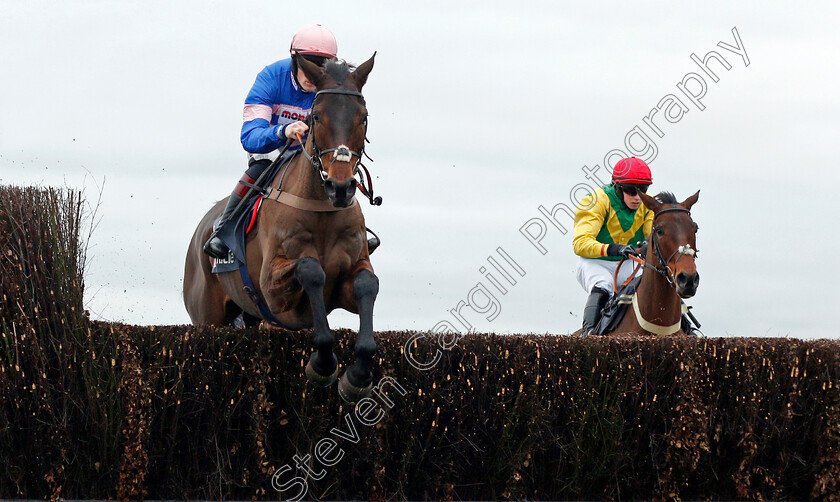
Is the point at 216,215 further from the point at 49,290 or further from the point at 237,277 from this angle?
the point at 49,290

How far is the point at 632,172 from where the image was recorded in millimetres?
9648

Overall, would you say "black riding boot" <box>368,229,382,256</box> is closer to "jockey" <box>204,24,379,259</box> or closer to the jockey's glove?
"jockey" <box>204,24,379,259</box>

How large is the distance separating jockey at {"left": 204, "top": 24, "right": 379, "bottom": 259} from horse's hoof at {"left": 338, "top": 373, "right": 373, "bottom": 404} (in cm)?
131

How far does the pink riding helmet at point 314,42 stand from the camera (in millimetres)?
7250

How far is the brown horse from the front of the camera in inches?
326

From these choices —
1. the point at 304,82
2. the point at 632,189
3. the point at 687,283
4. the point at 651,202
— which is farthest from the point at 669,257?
the point at 304,82

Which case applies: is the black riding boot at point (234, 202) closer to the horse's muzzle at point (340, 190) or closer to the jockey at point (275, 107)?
the jockey at point (275, 107)

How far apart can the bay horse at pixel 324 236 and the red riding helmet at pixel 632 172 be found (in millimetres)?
3612

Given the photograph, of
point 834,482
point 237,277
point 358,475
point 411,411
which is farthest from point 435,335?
point 834,482

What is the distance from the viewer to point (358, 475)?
6.94 metres

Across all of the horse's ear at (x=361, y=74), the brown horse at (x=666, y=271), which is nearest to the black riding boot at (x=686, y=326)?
the brown horse at (x=666, y=271)

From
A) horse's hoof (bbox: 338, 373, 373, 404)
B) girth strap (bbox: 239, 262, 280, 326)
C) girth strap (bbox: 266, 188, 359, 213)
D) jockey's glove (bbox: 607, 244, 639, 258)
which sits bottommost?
horse's hoof (bbox: 338, 373, 373, 404)

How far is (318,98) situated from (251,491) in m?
2.48

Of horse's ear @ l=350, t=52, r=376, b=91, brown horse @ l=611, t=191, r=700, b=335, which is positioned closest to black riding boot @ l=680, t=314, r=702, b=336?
brown horse @ l=611, t=191, r=700, b=335
